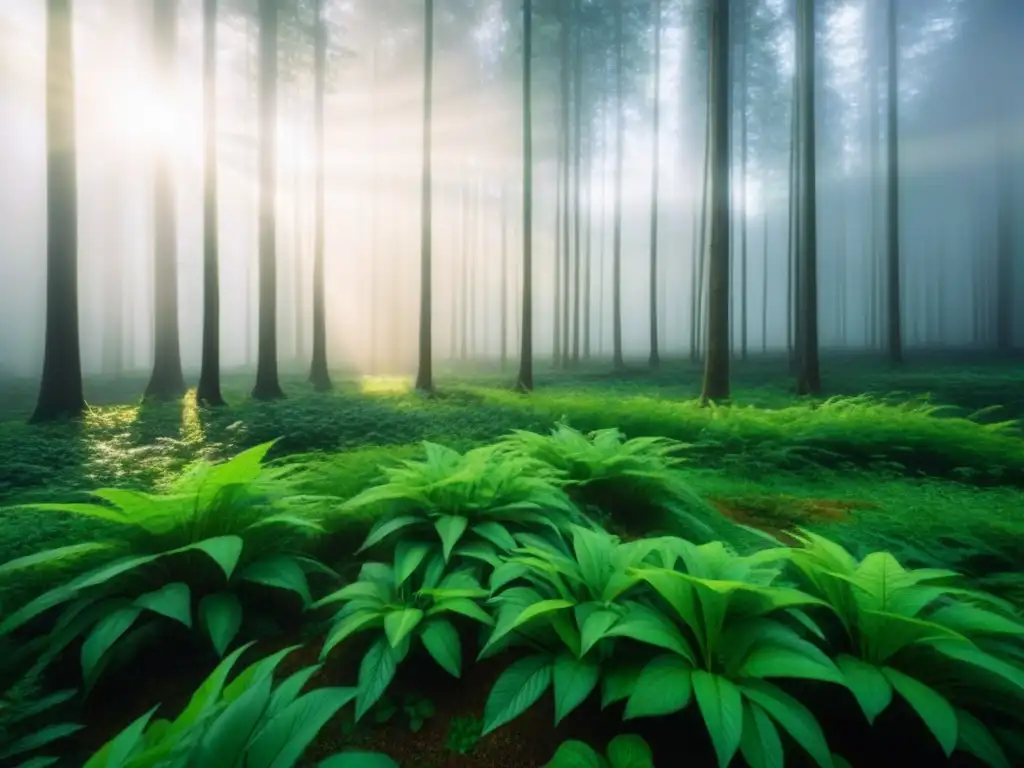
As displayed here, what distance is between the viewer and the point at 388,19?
24078 mm

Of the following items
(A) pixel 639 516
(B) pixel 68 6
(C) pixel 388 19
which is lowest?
(A) pixel 639 516

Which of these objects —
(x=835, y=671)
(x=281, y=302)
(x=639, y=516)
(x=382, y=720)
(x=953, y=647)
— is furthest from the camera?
(x=281, y=302)

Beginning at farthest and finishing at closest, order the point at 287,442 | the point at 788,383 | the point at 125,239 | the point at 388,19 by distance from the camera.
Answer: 1. the point at 125,239
2. the point at 388,19
3. the point at 788,383
4. the point at 287,442

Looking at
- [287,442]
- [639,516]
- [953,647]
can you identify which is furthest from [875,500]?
[287,442]

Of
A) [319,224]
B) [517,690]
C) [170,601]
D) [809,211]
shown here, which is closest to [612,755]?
[517,690]

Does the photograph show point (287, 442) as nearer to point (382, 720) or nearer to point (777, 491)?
point (382, 720)

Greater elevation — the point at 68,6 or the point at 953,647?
the point at 68,6

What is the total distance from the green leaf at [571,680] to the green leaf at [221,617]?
158 cm

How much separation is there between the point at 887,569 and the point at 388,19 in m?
30.0

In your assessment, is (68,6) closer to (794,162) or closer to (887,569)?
(887,569)

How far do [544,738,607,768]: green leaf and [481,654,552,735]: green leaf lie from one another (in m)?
0.19

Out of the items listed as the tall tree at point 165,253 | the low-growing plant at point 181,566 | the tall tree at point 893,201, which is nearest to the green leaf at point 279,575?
the low-growing plant at point 181,566

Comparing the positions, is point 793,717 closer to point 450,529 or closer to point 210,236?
point 450,529

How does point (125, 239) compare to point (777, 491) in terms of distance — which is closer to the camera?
point (777, 491)
